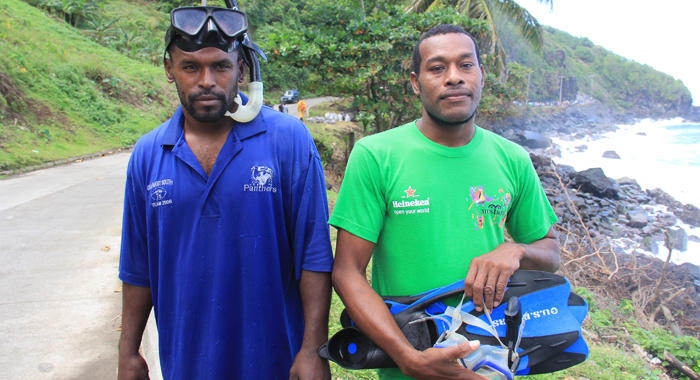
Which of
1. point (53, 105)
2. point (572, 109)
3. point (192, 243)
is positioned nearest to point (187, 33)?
point (192, 243)

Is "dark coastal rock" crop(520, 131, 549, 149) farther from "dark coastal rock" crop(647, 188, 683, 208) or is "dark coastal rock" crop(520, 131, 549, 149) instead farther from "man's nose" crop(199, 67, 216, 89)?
"man's nose" crop(199, 67, 216, 89)

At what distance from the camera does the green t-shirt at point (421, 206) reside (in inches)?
65.3

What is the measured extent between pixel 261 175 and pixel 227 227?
0.76ft

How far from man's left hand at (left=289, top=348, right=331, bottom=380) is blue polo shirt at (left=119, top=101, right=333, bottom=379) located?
0.09 m

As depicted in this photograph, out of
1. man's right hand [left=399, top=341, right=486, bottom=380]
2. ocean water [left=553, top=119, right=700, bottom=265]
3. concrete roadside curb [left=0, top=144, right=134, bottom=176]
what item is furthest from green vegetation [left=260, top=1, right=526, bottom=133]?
ocean water [left=553, top=119, right=700, bottom=265]

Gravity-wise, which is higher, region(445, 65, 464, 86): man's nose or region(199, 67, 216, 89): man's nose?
region(445, 65, 464, 86): man's nose

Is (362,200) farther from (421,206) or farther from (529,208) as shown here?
(529,208)

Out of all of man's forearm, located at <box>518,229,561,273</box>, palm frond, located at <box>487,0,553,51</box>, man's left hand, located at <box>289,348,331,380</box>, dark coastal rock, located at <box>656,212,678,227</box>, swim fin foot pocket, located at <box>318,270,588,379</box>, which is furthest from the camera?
dark coastal rock, located at <box>656,212,678,227</box>

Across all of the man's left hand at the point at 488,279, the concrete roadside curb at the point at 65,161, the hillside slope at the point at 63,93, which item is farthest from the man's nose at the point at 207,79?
the hillside slope at the point at 63,93

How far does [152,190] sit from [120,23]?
102 feet

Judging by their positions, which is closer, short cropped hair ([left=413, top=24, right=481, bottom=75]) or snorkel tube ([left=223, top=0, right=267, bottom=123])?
snorkel tube ([left=223, top=0, right=267, bottom=123])

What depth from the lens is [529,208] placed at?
1861 mm

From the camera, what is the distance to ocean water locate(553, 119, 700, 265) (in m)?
20.8

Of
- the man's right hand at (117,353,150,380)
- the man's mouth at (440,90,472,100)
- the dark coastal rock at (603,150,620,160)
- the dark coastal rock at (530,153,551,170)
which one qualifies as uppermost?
Answer: the man's mouth at (440,90,472,100)
